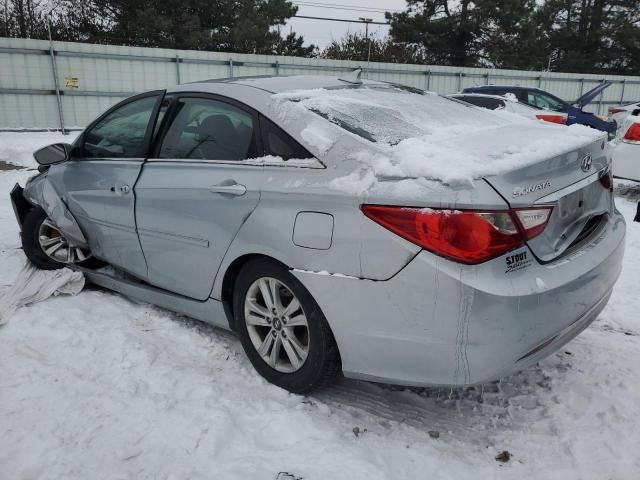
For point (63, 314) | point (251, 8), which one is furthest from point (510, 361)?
point (251, 8)

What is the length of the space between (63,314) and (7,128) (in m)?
11.5

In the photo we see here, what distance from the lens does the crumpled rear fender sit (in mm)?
3939

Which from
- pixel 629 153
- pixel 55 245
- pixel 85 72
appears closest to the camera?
pixel 55 245

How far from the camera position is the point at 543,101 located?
13.3 meters

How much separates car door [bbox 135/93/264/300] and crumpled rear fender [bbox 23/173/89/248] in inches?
35.5

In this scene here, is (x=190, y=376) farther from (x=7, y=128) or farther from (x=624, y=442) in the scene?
(x=7, y=128)

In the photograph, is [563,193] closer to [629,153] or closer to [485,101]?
[629,153]

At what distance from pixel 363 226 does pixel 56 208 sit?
2.75m

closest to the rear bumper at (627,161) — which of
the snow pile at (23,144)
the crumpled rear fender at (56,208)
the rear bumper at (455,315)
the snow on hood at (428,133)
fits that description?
the snow on hood at (428,133)

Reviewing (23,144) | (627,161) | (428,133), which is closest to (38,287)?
(428,133)

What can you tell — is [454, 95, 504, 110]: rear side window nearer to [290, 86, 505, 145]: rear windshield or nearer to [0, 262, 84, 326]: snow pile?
[290, 86, 505, 145]: rear windshield

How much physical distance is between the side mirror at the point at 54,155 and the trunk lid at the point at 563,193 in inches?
120

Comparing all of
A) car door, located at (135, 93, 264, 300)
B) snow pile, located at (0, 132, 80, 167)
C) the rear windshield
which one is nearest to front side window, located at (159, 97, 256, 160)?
car door, located at (135, 93, 264, 300)

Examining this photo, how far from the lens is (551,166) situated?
231 centimetres
